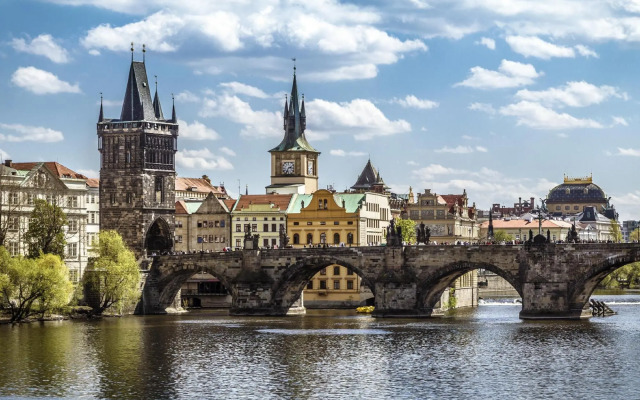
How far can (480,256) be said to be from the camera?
460ft

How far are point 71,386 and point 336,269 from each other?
281 feet

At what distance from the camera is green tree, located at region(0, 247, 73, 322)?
130 metres

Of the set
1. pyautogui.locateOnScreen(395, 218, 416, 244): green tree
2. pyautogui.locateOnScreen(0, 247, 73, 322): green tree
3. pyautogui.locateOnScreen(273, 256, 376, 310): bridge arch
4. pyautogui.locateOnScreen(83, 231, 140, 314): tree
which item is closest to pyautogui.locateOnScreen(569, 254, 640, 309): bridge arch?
pyautogui.locateOnScreen(273, 256, 376, 310): bridge arch

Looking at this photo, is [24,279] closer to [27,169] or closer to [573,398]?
[27,169]

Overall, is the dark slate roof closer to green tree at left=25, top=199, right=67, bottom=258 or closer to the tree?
the tree

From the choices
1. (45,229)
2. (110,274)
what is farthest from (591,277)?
(45,229)

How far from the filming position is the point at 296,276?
152 m

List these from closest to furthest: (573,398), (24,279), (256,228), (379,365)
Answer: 1. (573,398)
2. (379,365)
3. (24,279)
4. (256,228)

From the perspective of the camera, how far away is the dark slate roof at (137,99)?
172m

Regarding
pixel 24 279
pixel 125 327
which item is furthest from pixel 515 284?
pixel 24 279

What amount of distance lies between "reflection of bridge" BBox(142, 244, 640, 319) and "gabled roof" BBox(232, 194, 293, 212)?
26700 millimetres

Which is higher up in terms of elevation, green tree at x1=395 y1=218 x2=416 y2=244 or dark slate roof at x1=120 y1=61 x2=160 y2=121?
dark slate roof at x1=120 y1=61 x2=160 y2=121

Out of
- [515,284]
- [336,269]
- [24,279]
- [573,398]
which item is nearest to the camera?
[573,398]

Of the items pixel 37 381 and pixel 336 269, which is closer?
pixel 37 381
